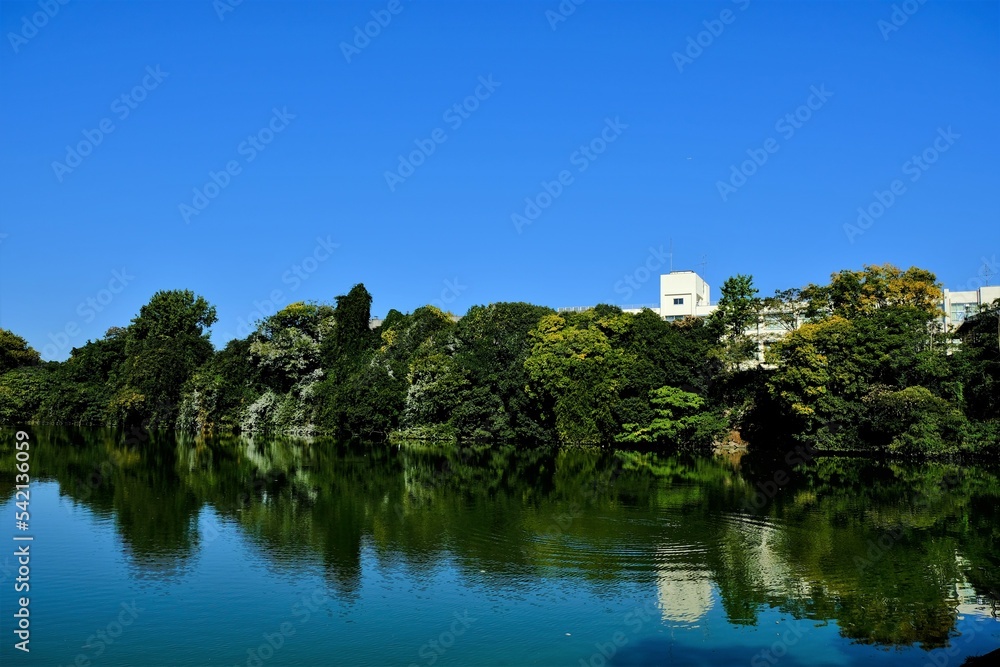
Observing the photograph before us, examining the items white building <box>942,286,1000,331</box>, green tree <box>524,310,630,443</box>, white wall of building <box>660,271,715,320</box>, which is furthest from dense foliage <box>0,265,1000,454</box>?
white wall of building <box>660,271,715,320</box>

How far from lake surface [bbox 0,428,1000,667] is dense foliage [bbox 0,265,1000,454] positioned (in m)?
12.6

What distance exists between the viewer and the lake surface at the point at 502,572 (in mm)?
11031

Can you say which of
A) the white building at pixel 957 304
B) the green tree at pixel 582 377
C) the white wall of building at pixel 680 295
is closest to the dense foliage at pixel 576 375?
the green tree at pixel 582 377

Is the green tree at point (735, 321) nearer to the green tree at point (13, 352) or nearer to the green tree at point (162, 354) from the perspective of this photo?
the green tree at point (162, 354)

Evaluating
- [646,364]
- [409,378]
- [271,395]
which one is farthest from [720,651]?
[271,395]

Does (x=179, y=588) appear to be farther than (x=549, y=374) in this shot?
No

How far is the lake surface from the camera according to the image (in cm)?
1103

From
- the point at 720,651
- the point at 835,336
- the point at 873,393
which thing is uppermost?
the point at 835,336

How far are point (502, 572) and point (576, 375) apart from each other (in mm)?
33445

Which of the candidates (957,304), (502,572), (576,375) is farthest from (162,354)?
(957,304)

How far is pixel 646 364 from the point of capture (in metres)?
46.6

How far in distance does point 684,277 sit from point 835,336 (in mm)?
26916

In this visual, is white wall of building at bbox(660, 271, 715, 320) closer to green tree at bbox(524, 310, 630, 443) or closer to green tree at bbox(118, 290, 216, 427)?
green tree at bbox(524, 310, 630, 443)

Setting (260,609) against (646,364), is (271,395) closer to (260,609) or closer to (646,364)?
(646,364)
